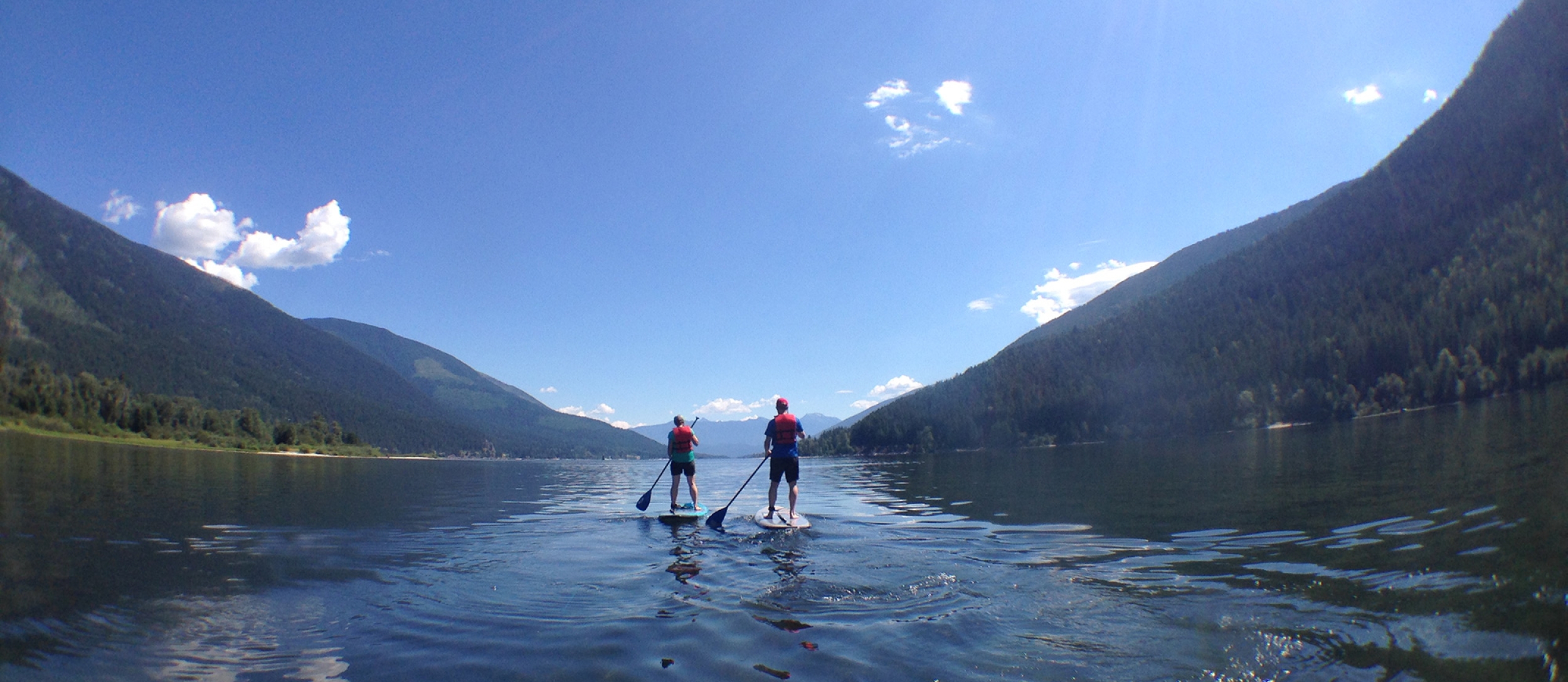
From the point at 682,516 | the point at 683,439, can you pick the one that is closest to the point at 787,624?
the point at 682,516

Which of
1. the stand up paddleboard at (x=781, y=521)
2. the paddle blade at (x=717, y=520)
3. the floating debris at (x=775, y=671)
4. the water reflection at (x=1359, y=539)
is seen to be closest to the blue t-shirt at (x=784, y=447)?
the stand up paddleboard at (x=781, y=521)

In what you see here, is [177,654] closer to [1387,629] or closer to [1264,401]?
[1387,629]

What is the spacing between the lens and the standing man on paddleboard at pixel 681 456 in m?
21.6

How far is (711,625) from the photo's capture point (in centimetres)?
860

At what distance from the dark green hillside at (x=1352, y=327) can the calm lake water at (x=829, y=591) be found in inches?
4936

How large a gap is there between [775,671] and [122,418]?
536 feet

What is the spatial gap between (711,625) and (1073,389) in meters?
169

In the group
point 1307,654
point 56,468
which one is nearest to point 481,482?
point 56,468

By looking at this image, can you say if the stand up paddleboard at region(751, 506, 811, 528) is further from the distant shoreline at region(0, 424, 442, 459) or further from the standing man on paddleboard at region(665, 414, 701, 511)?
the distant shoreline at region(0, 424, 442, 459)

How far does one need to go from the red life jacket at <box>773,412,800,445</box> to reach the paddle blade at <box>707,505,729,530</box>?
8.50ft

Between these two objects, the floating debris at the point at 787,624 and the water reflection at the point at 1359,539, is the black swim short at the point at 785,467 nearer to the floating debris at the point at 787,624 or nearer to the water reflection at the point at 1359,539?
the water reflection at the point at 1359,539

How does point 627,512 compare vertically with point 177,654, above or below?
below

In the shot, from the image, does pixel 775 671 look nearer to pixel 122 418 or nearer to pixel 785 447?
pixel 785 447

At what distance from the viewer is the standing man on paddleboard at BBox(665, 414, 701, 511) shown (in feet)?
70.8
